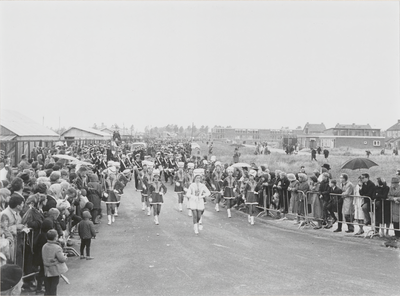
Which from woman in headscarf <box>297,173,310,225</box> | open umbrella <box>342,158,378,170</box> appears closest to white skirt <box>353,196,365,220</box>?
woman in headscarf <box>297,173,310,225</box>

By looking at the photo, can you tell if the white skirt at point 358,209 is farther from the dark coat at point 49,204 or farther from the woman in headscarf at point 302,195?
the dark coat at point 49,204

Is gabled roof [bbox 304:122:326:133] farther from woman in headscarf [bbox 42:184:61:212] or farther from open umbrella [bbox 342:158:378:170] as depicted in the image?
woman in headscarf [bbox 42:184:61:212]

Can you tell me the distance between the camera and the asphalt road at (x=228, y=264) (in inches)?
315

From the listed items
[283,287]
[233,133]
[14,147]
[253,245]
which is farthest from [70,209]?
[233,133]

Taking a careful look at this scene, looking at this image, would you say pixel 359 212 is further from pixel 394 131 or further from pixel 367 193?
pixel 394 131

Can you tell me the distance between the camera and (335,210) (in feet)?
43.5

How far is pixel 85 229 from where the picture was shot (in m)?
9.90

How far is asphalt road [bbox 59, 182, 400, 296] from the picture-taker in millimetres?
8008

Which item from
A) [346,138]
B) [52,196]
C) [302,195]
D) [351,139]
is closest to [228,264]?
[52,196]

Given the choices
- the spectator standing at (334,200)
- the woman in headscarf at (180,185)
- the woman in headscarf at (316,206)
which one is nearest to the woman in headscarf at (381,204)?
the spectator standing at (334,200)

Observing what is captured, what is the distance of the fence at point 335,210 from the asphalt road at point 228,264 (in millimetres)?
938

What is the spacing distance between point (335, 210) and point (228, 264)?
5.27 metres

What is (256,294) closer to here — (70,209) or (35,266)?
(35,266)

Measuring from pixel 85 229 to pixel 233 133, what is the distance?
164 metres
